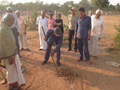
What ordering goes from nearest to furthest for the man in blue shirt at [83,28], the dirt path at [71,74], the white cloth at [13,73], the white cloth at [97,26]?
the white cloth at [13,73] → the dirt path at [71,74] → the man in blue shirt at [83,28] → the white cloth at [97,26]

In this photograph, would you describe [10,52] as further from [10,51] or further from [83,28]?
[83,28]

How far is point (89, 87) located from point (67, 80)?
68cm

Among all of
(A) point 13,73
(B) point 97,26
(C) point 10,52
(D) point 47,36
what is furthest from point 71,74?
(B) point 97,26

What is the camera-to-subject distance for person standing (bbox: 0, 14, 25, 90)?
248 centimetres

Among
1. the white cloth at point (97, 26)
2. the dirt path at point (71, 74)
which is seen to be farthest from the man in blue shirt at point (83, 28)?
the dirt path at point (71, 74)

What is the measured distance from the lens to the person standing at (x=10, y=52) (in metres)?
2.48

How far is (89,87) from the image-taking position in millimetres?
3271

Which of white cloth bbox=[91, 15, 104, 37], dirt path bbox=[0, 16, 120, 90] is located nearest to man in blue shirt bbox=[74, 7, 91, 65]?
white cloth bbox=[91, 15, 104, 37]

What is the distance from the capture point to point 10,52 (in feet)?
8.63

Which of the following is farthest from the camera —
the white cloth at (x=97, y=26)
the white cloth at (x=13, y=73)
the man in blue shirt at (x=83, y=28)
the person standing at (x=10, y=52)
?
the white cloth at (x=97, y=26)

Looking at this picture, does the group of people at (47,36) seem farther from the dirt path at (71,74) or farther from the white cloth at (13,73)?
the dirt path at (71,74)

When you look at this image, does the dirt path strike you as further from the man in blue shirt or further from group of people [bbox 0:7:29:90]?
the man in blue shirt

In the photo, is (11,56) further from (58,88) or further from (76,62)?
(76,62)

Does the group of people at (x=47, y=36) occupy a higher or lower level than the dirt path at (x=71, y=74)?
higher
